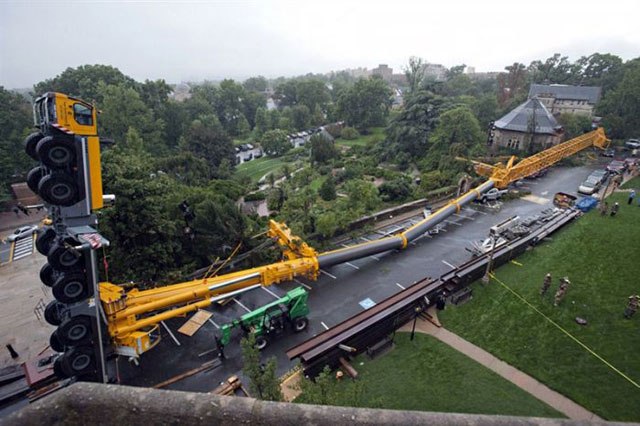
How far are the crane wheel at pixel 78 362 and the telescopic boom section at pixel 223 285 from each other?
3.46ft

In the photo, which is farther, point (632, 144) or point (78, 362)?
point (632, 144)

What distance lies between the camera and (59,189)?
912 centimetres

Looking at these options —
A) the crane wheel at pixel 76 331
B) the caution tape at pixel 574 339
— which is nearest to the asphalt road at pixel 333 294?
the crane wheel at pixel 76 331

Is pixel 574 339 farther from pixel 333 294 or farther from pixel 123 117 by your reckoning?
pixel 123 117

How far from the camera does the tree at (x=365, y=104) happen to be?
7719 centimetres

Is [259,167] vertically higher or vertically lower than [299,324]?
higher

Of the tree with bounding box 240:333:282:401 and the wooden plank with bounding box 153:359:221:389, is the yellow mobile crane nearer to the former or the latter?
the wooden plank with bounding box 153:359:221:389

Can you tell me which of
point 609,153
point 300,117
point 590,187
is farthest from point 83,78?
point 609,153

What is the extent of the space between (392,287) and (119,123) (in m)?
44.9

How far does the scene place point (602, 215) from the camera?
2450cm

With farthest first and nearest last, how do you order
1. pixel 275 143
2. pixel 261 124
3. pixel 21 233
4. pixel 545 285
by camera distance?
pixel 261 124
pixel 275 143
pixel 21 233
pixel 545 285

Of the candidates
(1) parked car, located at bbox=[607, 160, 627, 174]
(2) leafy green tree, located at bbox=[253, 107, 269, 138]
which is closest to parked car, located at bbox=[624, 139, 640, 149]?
(1) parked car, located at bbox=[607, 160, 627, 174]

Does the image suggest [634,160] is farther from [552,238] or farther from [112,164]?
[112,164]

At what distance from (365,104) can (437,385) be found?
243 ft
